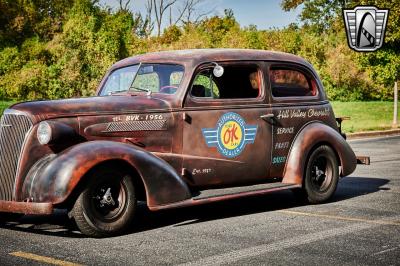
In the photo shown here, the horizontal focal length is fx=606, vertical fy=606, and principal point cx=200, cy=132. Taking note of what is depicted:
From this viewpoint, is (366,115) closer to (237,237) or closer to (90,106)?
(237,237)

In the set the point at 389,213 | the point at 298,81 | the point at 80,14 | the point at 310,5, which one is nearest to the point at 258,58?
the point at 298,81

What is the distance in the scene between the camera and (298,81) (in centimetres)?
824

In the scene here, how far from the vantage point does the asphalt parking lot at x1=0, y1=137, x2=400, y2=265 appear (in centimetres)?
505

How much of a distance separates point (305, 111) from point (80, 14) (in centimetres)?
1846

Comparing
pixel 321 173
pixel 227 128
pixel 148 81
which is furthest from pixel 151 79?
pixel 321 173

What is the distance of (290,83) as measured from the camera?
8078 millimetres

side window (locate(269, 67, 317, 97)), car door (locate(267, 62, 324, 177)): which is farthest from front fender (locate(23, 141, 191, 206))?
side window (locate(269, 67, 317, 97))

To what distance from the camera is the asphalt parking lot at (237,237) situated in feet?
16.6

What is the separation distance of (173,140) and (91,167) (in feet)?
3.88

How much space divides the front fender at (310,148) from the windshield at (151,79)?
1.80 metres

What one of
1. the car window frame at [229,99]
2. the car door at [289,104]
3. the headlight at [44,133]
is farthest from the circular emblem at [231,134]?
the headlight at [44,133]

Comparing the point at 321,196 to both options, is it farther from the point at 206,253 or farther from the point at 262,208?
the point at 206,253

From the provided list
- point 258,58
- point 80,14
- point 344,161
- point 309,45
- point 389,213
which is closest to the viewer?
point 389,213

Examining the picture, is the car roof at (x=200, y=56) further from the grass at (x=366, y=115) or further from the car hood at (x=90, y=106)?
the grass at (x=366, y=115)
